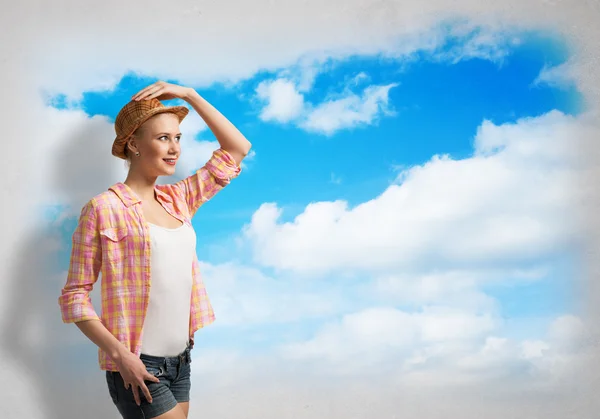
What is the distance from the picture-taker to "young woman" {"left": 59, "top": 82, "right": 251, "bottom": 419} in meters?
1.85

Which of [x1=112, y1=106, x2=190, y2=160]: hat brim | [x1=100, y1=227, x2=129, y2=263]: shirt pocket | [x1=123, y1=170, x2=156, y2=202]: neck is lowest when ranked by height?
[x1=100, y1=227, x2=129, y2=263]: shirt pocket

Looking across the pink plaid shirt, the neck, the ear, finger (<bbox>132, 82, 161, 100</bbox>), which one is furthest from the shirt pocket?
finger (<bbox>132, 82, 161, 100</bbox>)

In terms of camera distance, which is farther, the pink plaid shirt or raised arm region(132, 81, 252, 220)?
raised arm region(132, 81, 252, 220)

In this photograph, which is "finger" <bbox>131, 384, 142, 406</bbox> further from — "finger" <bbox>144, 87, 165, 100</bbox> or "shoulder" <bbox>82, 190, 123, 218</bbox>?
"finger" <bbox>144, 87, 165, 100</bbox>

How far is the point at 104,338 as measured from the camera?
6.00 ft

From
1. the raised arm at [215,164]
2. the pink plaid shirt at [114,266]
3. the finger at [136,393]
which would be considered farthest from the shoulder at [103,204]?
the finger at [136,393]

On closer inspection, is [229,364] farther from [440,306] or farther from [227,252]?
[440,306]

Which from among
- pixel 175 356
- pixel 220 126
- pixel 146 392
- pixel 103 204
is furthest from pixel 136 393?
pixel 220 126

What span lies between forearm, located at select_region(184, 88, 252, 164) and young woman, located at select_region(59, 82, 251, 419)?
8 cm

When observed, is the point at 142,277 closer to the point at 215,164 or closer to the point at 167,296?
the point at 167,296

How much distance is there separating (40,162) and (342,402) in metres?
1.46

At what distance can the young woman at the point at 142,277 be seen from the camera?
72.9 inches

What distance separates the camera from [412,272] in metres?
2.67

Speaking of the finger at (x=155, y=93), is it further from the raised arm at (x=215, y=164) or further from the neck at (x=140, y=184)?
the neck at (x=140, y=184)
